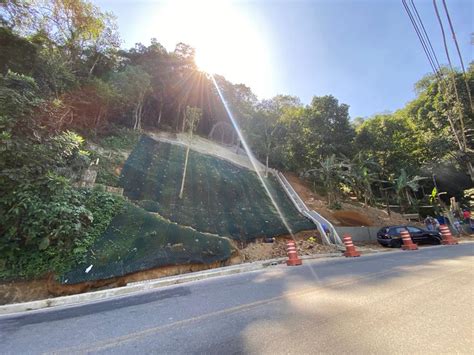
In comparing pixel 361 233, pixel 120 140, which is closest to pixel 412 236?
pixel 361 233

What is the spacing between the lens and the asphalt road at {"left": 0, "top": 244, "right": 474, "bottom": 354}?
120 inches

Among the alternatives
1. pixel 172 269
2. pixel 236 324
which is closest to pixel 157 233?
pixel 172 269

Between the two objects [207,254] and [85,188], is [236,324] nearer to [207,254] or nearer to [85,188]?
[207,254]

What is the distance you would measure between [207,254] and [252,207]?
7.60m

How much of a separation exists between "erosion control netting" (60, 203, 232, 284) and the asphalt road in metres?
2.16

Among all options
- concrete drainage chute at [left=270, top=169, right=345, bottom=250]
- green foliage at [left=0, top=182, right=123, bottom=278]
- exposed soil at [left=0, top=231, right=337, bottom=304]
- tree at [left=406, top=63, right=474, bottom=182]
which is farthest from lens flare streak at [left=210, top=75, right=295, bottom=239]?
tree at [left=406, top=63, right=474, bottom=182]

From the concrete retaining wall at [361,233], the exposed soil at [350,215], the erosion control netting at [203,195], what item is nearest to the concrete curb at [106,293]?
the erosion control netting at [203,195]

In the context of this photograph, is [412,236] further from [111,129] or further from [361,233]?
[111,129]

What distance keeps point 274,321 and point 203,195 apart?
1297 cm

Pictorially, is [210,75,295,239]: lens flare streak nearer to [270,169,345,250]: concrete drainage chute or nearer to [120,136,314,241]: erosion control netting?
[120,136,314,241]: erosion control netting

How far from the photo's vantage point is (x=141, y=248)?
9047 millimetres

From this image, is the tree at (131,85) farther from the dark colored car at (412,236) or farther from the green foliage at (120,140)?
the dark colored car at (412,236)

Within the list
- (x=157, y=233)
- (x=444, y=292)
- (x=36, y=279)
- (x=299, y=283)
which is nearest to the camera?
(x=444, y=292)

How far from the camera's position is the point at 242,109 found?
3331 centimetres
